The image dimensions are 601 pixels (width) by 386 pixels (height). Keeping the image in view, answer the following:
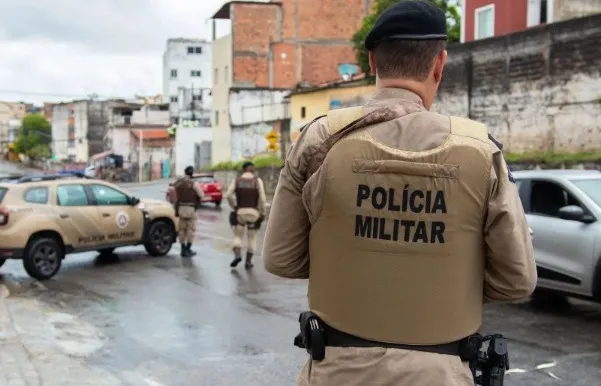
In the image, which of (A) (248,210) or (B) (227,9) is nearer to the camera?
(A) (248,210)

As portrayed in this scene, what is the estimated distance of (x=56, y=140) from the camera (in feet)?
401

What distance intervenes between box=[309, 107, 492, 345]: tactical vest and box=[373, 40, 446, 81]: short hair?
0.79ft

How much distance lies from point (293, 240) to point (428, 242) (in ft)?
1.53

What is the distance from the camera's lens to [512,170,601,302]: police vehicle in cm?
895

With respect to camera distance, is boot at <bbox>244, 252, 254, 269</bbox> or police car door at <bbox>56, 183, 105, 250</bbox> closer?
police car door at <bbox>56, 183, 105, 250</bbox>

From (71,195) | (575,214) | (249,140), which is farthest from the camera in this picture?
(249,140)

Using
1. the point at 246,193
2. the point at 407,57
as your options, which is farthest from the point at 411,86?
the point at 246,193

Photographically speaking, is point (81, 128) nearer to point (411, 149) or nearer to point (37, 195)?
point (37, 195)

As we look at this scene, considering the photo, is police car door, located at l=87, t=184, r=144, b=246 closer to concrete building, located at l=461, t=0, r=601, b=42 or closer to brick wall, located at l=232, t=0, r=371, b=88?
concrete building, located at l=461, t=0, r=601, b=42

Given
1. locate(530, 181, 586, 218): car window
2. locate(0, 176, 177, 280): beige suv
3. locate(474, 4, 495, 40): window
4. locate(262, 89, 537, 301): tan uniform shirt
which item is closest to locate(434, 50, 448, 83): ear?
locate(262, 89, 537, 301): tan uniform shirt

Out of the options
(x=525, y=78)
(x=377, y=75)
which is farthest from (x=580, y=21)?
(x=377, y=75)

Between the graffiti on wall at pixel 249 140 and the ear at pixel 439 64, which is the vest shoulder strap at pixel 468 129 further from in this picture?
the graffiti on wall at pixel 249 140

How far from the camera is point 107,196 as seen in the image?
14.3 meters

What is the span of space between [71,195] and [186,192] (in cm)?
237
